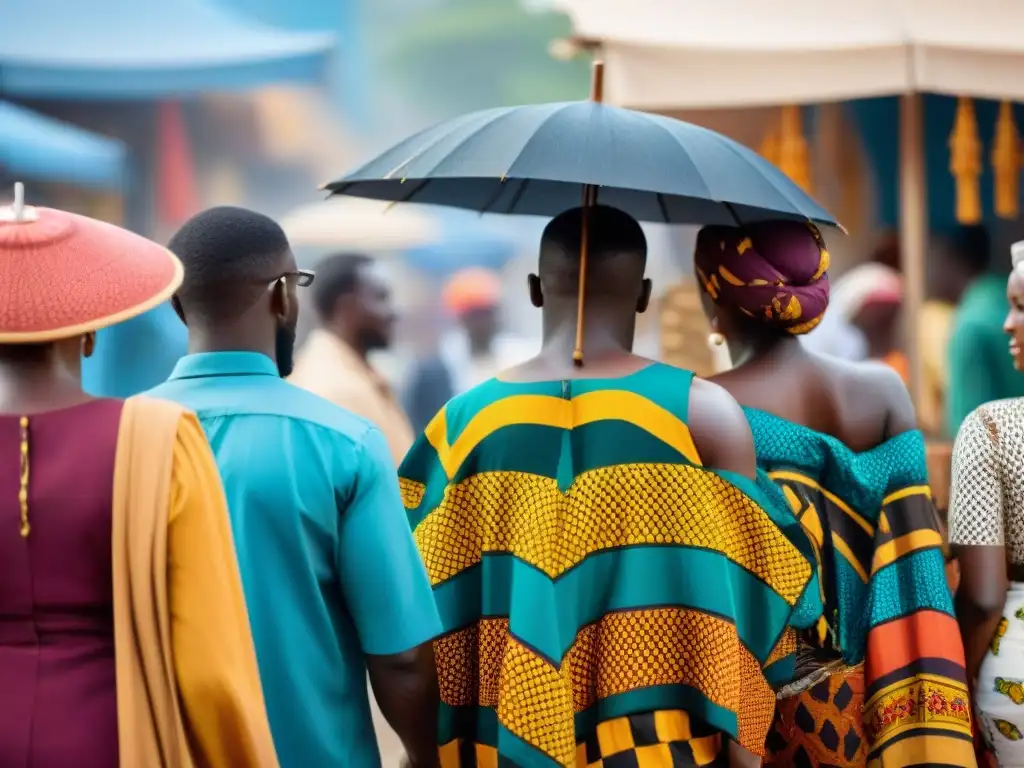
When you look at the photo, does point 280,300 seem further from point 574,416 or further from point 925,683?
point 925,683

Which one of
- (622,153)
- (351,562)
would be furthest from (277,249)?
(622,153)

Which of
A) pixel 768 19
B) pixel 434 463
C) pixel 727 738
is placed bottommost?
pixel 727 738

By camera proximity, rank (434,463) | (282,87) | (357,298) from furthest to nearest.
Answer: (282,87), (357,298), (434,463)

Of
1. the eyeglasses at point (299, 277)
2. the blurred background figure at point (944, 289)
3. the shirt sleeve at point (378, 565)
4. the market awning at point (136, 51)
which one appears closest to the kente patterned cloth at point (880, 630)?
the shirt sleeve at point (378, 565)

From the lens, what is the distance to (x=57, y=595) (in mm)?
2363

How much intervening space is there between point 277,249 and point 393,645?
2.55 feet

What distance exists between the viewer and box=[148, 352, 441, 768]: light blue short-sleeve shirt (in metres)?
2.78

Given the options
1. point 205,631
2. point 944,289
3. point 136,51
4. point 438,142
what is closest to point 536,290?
point 438,142

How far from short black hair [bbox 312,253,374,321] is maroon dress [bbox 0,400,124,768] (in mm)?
4206

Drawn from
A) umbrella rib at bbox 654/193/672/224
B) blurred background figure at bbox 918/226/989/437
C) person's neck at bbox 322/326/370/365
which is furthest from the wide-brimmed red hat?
blurred background figure at bbox 918/226/989/437

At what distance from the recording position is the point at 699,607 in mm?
3141

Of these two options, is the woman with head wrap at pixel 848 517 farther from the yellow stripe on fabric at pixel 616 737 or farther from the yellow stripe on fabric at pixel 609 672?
the yellow stripe on fabric at pixel 616 737

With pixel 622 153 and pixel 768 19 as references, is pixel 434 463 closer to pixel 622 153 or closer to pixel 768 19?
pixel 622 153

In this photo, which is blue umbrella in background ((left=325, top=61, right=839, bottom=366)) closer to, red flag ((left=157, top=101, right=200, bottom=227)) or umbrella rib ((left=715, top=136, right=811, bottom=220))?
umbrella rib ((left=715, top=136, right=811, bottom=220))
